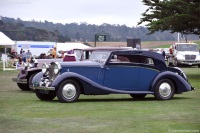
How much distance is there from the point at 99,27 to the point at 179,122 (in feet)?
546

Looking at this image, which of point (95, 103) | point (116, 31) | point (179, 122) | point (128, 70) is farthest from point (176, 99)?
point (116, 31)

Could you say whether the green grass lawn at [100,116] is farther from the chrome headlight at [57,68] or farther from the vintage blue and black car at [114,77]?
the chrome headlight at [57,68]

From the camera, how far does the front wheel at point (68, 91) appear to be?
13844 mm

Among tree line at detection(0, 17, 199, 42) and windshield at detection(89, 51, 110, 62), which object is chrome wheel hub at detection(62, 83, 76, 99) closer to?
windshield at detection(89, 51, 110, 62)

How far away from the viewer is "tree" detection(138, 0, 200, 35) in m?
25.6

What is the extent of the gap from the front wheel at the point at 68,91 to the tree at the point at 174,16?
12297mm

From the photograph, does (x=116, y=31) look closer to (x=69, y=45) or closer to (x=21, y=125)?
(x=69, y=45)

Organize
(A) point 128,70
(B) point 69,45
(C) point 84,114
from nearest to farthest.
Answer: (C) point 84,114 → (A) point 128,70 → (B) point 69,45

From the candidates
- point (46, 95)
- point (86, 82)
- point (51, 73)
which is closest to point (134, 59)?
point (86, 82)

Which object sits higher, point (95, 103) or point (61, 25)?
point (61, 25)

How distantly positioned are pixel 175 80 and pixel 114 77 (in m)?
1.74

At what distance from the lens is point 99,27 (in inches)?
6914

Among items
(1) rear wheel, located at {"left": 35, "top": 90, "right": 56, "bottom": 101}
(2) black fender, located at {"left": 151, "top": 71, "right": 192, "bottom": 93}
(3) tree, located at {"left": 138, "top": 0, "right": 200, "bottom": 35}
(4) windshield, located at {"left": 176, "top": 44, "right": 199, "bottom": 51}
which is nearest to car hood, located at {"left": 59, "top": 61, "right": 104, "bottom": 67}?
(1) rear wheel, located at {"left": 35, "top": 90, "right": 56, "bottom": 101}

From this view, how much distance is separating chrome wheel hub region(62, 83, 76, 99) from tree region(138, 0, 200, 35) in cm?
1236
